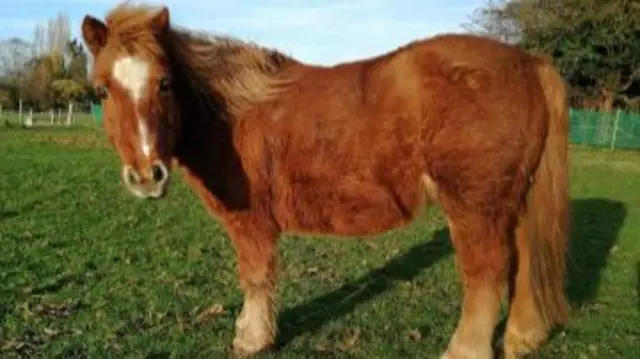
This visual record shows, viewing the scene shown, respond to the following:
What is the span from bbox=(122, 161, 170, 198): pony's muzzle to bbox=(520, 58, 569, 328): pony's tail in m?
2.71

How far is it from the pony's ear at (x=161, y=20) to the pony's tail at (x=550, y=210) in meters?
2.83

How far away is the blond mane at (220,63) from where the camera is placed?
18.2 feet

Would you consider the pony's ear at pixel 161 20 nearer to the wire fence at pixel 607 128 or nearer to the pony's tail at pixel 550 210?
the pony's tail at pixel 550 210

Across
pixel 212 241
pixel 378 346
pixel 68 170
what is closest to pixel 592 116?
pixel 68 170

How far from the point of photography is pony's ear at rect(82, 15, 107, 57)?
5289 mm

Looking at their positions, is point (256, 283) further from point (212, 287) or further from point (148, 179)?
point (212, 287)

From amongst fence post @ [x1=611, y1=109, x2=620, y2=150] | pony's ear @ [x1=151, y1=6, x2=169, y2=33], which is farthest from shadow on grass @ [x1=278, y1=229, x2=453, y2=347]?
fence post @ [x1=611, y1=109, x2=620, y2=150]

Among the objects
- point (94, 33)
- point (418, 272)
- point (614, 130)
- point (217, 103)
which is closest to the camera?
point (94, 33)

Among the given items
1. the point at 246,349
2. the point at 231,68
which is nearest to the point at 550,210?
the point at 246,349

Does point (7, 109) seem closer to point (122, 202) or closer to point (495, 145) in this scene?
point (122, 202)

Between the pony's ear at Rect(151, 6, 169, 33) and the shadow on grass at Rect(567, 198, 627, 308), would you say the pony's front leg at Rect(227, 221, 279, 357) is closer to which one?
the pony's ear at Rect(151, 6, 169, 33)

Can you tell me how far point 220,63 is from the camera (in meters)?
5.96

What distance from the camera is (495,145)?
525 cm

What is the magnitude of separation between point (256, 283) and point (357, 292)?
217 cm
